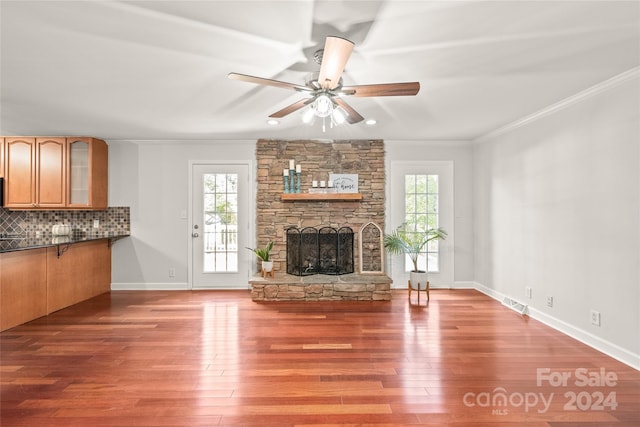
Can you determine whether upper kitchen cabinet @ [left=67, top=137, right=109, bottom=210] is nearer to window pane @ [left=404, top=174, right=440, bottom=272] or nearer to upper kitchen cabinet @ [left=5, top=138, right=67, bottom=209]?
upper kitchen cabinet @ [left=5, top=138, right=67, bottom=209]

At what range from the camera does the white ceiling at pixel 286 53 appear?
186 centimetres

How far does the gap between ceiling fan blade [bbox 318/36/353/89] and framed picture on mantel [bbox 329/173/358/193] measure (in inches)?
119

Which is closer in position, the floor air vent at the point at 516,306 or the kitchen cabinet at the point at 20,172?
the floor air vent at the point at 516,306

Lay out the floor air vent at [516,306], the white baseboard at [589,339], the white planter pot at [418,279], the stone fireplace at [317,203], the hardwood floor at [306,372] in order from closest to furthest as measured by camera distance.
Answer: the hardwood floor at [306,372] < the white baseboard at [589,339] < the floor air vent at [516,306] < the white planter pot at [418,279] < the stone fireplace at [317,203]

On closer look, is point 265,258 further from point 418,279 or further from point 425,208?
point 425,208

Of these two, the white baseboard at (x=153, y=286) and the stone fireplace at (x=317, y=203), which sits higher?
the stone fireplace at (x=317, y=203)

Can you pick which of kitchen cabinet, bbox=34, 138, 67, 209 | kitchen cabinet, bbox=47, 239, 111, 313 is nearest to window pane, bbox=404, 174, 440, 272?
kitchen cabinet, bbox=47, 239, 111, 313

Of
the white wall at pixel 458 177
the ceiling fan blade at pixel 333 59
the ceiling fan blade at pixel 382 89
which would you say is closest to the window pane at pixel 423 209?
the white wall at pixel 458 177

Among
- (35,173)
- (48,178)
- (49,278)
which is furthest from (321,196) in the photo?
(35,173)

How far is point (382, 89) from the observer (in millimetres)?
2254

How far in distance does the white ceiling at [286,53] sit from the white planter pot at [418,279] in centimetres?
213

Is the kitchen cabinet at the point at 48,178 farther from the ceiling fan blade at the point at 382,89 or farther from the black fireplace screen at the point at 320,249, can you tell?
the ceiling fan blade at the point at 382,89

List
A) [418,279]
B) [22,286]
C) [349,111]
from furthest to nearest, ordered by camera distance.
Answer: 1. [418,279]
2. [22,286]
3. [349,111]

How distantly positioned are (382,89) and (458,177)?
359 centimetres
